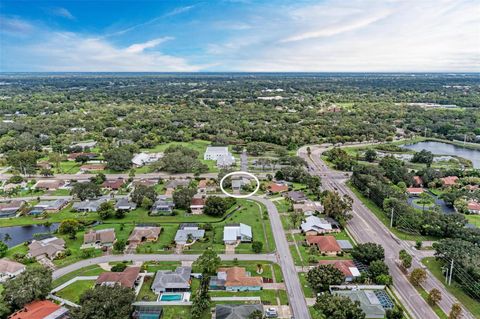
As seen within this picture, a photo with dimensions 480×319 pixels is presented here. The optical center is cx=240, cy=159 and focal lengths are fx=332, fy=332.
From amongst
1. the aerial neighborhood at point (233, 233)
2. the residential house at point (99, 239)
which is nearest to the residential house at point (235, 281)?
the aerial neighborhood at point (233, 233)

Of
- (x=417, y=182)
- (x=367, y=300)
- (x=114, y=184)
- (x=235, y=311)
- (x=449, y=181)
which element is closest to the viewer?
(x=235, y=311)

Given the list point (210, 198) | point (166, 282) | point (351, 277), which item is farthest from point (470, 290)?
point (210, 198)

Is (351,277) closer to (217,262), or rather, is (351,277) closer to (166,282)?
(217,262)

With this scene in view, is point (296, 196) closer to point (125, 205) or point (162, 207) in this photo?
point (162, 207)

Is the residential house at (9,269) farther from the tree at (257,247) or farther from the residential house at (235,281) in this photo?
the tree at (257,247)

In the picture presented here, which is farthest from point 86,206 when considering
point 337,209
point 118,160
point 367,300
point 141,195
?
point 367,300
